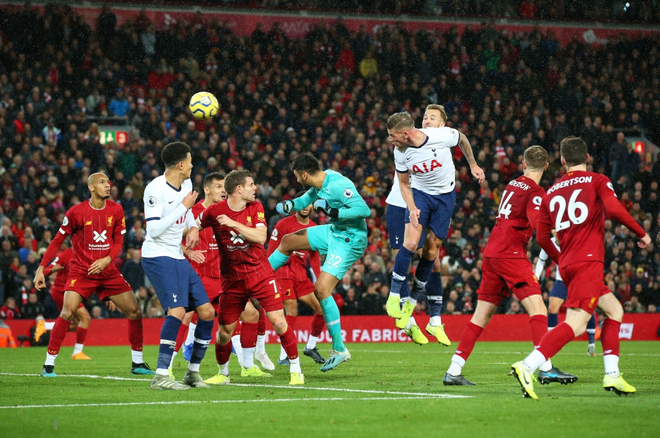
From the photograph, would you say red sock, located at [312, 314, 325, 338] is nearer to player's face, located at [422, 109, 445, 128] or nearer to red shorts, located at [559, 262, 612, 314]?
player's face, located at [422, 109, 445, 128]

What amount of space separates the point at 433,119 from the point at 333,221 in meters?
2.07

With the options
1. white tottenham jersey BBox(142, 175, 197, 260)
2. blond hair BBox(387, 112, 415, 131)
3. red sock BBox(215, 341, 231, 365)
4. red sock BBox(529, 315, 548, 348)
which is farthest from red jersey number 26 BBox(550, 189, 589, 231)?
red sock BBox(215, 341, 231, 365)

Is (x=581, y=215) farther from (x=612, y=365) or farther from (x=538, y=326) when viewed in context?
(x=538, y=326)

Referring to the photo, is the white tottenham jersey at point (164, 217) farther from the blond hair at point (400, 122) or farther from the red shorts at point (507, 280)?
the red shorts at point (507, 280)

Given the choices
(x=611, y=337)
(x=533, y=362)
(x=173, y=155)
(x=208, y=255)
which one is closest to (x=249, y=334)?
(x=208, y=255)

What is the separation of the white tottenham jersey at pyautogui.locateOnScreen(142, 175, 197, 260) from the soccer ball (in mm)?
5068

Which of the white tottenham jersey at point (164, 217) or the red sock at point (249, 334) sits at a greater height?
the white tottenham jersey at point (164, 217)

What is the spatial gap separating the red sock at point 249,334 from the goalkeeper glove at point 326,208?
1.70m

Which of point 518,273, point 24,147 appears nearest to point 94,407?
point 518,273

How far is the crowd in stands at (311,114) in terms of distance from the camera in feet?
73.8

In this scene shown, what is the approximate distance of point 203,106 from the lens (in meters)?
15.5

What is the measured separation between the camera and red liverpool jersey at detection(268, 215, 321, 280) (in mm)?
15258

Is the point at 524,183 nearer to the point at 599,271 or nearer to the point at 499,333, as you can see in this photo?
the point at 599,271

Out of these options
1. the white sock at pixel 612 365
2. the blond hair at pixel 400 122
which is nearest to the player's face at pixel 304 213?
the blond hair at pixel 400 122
